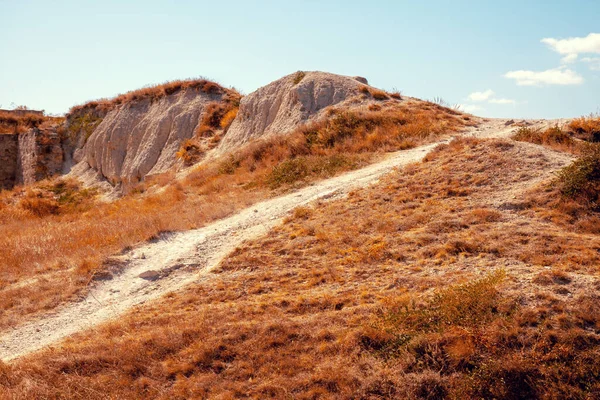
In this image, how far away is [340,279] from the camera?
25.3 ft

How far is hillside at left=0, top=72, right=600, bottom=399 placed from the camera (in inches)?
214

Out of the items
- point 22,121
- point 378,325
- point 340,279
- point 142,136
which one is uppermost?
point 22,121

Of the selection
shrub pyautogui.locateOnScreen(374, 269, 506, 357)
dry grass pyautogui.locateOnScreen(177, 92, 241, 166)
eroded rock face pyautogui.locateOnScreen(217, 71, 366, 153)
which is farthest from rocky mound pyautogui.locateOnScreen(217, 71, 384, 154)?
shrub pyautogui.locateOnScreen(374, 269, 506, 357)

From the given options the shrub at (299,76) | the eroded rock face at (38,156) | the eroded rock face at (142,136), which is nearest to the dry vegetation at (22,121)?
the eroded rock face at (38,156)

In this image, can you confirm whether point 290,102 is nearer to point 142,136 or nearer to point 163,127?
point 163,127

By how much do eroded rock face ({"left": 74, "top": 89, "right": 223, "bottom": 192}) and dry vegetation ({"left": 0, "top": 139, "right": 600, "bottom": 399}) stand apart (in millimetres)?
16239

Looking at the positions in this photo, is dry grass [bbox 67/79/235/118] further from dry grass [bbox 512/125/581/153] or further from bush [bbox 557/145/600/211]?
bush [bbox 557/145/600/211]

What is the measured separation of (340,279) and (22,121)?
30.4m

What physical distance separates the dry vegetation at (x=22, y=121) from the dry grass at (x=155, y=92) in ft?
9.43

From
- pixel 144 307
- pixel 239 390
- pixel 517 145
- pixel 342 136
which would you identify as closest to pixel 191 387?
pixel 239 390

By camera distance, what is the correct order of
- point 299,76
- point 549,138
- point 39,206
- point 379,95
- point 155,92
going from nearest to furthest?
point 549,138, point 379,95, point 39,206, point 299,76, point 155,92

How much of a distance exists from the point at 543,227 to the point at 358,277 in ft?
9.91

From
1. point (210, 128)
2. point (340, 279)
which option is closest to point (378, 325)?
point (340, 279)

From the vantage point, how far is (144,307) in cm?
796
